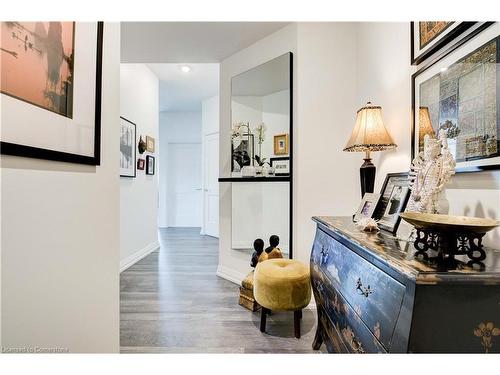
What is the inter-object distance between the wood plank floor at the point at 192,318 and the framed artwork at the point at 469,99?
148cm

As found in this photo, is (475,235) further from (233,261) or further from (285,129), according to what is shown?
(233,261)

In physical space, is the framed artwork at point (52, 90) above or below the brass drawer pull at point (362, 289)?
above

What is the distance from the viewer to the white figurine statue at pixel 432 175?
1036mm

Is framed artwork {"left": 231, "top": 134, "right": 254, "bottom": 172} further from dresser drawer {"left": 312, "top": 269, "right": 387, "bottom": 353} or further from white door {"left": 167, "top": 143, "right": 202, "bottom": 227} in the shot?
white door {"left": 167, "top": 143, "right": 202, "bottom": 227}

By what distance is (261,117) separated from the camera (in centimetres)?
271

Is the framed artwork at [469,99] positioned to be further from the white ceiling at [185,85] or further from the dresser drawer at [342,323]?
the white ceiling at [185,85]

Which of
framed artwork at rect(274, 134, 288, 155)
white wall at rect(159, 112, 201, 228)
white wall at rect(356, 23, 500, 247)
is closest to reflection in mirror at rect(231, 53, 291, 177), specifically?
framed artwork at rect(274, 134, 288, 155)

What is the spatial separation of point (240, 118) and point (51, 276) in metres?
2.29

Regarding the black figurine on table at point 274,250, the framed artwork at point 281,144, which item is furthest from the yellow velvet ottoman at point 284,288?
the framed artwork at point 281,144

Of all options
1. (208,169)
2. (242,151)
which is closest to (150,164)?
(208,169)

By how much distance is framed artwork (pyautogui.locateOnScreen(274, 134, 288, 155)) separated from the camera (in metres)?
2.50

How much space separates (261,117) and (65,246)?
213 cm

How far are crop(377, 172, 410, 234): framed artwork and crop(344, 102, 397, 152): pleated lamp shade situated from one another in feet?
0.82
